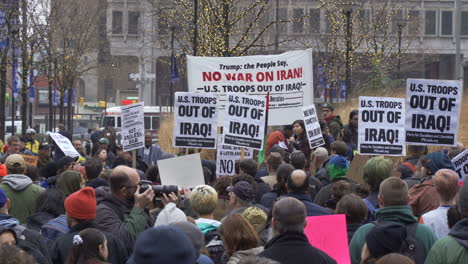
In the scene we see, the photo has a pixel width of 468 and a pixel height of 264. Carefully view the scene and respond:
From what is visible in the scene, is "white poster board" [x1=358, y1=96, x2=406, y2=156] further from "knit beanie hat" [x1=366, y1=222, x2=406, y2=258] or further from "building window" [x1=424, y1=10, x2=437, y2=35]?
"building window" [x1=424, y1=10, x2=437, y2=35]

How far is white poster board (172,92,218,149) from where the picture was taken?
12.8m

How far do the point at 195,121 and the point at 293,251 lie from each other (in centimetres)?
749

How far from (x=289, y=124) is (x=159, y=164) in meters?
7.48

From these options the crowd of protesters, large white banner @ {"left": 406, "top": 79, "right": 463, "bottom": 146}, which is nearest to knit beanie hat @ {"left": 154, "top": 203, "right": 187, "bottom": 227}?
the crowd of protesters

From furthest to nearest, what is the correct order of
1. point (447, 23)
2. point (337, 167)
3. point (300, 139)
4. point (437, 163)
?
point (447, 23), point (300, 139), point (337, 167), point (437, 163)

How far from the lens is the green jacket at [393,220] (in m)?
6.33

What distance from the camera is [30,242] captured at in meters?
6.18

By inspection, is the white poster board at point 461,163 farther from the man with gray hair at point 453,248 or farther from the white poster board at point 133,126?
the white poster board at point 133,126

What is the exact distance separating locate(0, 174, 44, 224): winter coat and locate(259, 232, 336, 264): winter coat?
4.07 meters

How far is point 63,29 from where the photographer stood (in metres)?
36.4

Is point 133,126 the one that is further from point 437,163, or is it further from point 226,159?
point 437,163

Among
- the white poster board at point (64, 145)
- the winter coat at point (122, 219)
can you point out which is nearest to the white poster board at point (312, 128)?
the white poster board at point (64, 145)

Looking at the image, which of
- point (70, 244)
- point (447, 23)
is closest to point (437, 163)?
point (70, 244)

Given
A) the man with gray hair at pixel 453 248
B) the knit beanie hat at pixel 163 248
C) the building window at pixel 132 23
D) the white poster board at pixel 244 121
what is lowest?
the man with gray hair at pixel 453 248
